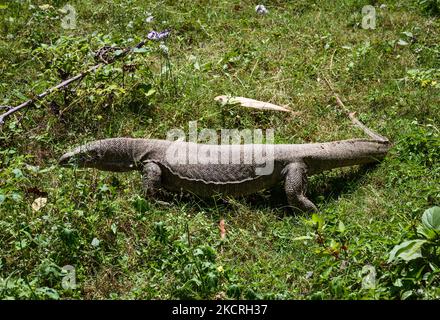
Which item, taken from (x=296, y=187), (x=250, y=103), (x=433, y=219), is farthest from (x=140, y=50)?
(x=433, y=219)

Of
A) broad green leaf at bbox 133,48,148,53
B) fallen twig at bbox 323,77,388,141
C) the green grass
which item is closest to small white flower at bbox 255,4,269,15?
the green grass

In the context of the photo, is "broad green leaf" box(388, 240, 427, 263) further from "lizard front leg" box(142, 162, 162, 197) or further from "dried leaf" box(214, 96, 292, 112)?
"dried leaf" box(214, 96, 292, 112)

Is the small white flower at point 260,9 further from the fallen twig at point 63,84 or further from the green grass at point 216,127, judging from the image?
the fallen twig at point 63,84

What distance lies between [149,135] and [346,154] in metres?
1.80

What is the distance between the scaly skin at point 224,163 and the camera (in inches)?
218

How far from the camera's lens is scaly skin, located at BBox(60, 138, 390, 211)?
553 centimetres

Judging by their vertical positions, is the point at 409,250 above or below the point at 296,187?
above

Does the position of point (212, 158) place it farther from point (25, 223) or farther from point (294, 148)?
point (25, 223)

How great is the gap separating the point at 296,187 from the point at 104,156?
5.16ft

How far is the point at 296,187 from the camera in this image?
546 centimetres

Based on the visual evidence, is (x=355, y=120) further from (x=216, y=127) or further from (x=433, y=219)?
(x=433, y=219)

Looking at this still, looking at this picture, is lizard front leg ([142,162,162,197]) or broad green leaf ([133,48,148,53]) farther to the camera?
broad green leaf ([133,48,148,53])

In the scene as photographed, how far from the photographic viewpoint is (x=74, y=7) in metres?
8.56
